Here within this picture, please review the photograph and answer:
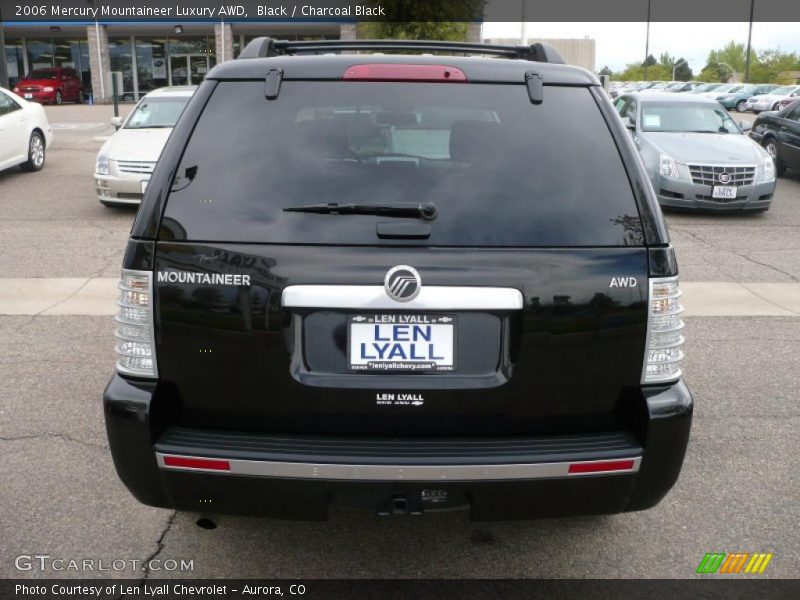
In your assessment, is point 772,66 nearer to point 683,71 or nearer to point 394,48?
point 683,71

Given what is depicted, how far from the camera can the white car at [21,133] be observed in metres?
13.3

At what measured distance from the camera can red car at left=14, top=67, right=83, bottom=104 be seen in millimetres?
37941

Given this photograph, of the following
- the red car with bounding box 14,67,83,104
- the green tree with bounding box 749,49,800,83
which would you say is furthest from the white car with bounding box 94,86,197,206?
the green tree with bounding box 749,49,800,83

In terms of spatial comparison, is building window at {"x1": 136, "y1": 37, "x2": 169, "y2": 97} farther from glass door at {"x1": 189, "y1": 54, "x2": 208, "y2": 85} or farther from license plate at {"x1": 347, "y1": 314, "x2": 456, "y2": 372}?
license plate at {"x1": 347, "y1": 314, "x2": 456, "y2": 372}

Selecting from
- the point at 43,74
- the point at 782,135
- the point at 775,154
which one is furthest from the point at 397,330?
the point at 43,74

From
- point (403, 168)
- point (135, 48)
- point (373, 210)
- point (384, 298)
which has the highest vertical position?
point (135, 48)

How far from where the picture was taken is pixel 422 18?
2519 centimetres

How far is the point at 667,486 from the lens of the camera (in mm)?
2783

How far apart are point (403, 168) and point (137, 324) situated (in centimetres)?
102

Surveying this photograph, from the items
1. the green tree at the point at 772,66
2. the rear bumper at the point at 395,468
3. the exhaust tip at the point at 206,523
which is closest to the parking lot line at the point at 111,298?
the exhaust tip at the point at 206,523

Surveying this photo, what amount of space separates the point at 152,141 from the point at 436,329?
9764mm

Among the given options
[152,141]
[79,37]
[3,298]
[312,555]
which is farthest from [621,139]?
[79,37]

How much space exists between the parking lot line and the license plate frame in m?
3.52

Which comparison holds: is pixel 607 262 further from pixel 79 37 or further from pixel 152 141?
pixel 79 37
